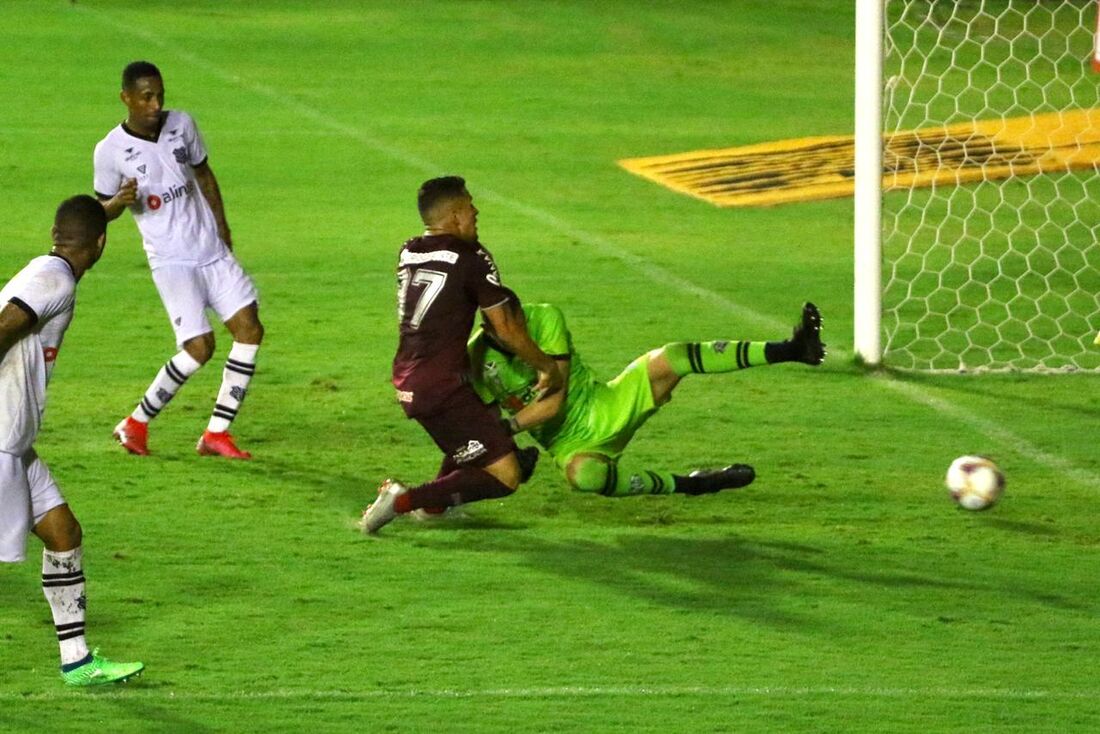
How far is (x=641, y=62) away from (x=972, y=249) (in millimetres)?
11116

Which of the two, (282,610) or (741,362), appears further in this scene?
(741,362)

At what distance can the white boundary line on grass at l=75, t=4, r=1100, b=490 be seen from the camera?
9344mm

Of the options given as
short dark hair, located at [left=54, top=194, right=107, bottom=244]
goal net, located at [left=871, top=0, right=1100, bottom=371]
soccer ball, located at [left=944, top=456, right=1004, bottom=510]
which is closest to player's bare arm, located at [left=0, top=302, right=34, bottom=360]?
short dark hair, located at [left=54, top=194, right=107, bottom=244]

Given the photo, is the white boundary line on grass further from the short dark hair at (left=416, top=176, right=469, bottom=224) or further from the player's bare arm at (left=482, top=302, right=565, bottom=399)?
the short dark hair at (left=416, top=176, right=469, bottom=224)

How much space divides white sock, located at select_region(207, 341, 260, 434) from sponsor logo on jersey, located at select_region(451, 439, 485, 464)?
5.68 ft

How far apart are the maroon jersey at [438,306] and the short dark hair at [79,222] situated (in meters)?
1.73

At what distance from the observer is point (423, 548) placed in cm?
779

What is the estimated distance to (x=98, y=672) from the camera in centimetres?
621

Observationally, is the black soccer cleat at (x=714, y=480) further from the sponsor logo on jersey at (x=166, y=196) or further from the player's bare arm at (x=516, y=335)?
the sponsor logo on jersey at (x=166, y=196)

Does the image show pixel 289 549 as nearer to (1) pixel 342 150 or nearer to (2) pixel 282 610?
(2) pixel 282 610

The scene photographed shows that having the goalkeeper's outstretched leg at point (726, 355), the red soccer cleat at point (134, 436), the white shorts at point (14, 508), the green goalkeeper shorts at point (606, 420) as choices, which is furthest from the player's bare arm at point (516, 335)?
the red soccer cleat at point (134, 436)

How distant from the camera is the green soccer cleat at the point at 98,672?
244 inches

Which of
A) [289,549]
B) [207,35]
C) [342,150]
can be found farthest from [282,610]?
[207,35]

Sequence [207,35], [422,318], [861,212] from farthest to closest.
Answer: [207,35] < [861,212] < [422,318]
